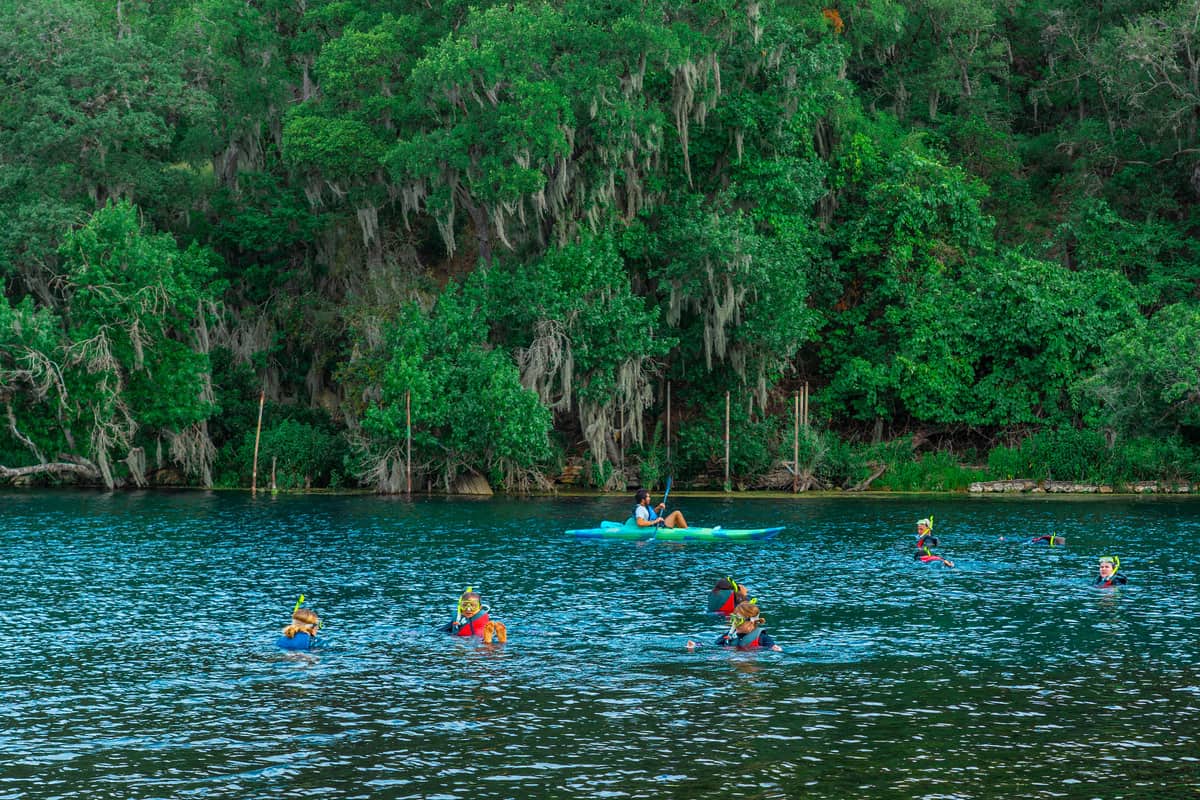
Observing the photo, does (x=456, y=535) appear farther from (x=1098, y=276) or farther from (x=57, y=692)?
(x=1098, y=276)

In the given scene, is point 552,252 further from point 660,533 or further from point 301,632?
point 301,632

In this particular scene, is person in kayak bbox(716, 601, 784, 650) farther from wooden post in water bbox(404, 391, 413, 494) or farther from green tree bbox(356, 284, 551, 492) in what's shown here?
wooden post in water bbox(404, 391, 413, 494)

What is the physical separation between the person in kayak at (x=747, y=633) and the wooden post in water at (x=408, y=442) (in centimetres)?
3050

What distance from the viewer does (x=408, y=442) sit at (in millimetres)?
56219

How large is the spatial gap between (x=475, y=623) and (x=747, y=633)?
5.33 meters

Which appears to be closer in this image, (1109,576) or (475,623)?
(475,623)

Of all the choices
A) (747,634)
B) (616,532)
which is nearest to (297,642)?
(747,634)

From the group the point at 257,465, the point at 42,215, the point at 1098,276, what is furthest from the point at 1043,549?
the point at 42,215

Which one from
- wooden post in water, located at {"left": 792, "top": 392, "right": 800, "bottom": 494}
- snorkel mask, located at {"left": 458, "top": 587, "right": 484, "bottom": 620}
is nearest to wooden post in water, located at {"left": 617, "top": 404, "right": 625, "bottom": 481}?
wooden post in water, located at {"left": 792, "top": 392, "right": 800, "bottom": 494}

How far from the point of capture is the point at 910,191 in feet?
206

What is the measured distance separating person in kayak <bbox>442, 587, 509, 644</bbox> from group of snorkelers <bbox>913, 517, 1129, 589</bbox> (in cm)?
1473

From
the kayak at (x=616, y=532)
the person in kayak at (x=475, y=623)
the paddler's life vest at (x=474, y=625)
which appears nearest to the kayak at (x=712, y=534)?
the kayak at (x=616, y=532)

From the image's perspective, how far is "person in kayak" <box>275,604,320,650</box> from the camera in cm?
2611

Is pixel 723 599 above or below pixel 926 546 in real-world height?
below
